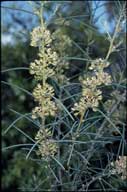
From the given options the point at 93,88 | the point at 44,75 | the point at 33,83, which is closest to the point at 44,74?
the point at 44,75

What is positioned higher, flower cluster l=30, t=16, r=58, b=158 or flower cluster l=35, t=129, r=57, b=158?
flower cluster l=30, t=16, r=58, b=158

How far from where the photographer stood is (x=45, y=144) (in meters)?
1.54

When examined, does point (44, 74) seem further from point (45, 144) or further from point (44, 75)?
point (45, 144)

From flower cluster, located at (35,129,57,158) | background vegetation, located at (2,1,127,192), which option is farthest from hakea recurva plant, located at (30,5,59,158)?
background vegetation, located at (2,1,127,192)

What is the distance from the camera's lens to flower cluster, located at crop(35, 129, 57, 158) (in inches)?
60.6

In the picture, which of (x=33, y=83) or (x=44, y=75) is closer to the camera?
(x=44, y=75)

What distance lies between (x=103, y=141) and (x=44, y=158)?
0.25 metres

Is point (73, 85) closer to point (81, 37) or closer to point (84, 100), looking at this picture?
point (84, 100)

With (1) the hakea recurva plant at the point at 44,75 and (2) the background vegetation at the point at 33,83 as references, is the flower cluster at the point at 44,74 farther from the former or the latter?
(2) the background vegetation at the point at 33,83

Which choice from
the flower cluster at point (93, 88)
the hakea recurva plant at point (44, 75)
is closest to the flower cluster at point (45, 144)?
the hakea recurva plant at point (44, 75)

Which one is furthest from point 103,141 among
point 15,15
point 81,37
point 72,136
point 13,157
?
point 15,15

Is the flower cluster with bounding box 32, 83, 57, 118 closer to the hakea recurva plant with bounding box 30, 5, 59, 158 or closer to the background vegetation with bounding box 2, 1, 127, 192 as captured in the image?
the hakea recurva plant with bounding box 30, 5, 59, 158

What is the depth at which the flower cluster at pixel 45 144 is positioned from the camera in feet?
5.05

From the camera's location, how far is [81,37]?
126 inches
